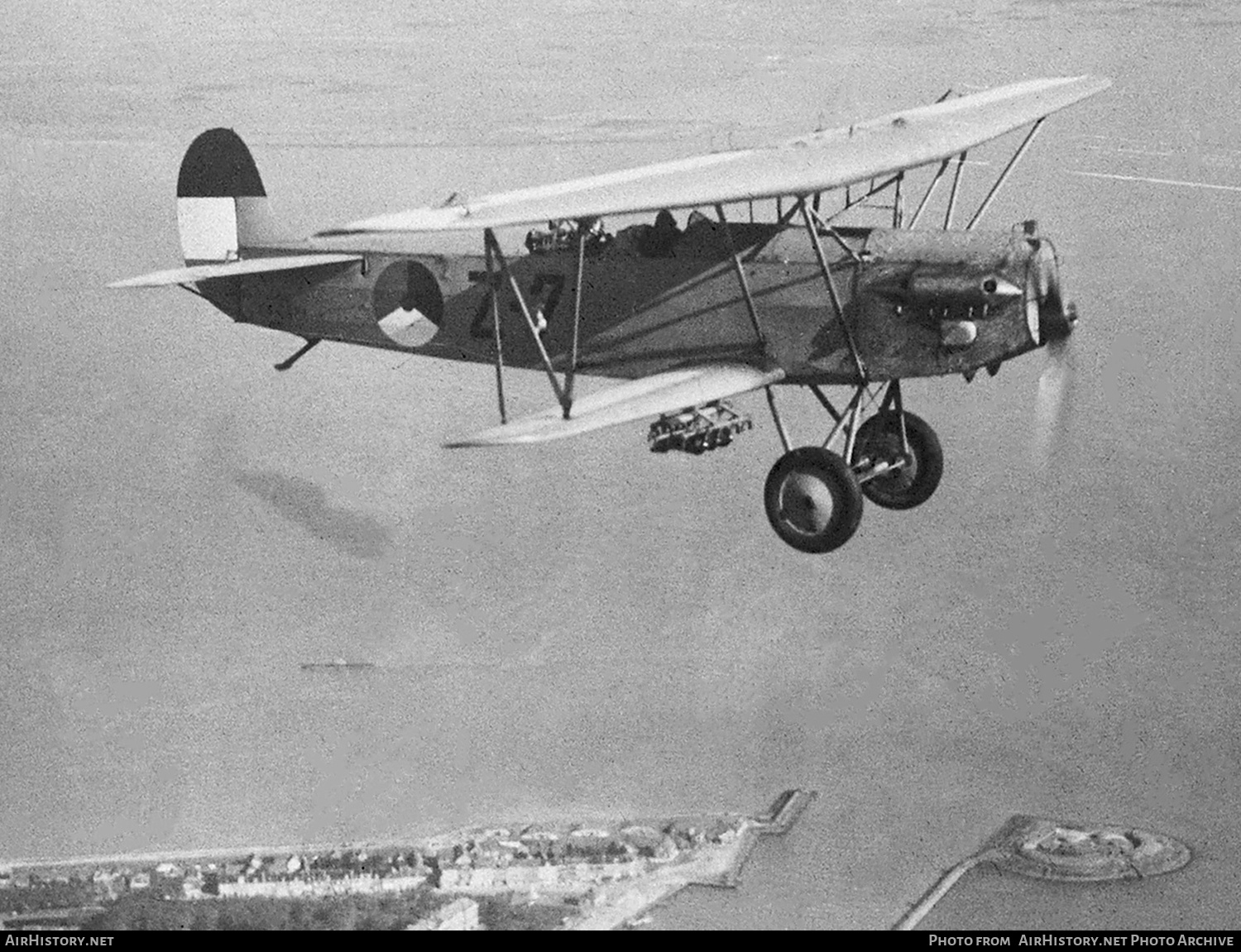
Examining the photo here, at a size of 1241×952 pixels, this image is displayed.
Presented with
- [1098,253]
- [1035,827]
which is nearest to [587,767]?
[1035,827]

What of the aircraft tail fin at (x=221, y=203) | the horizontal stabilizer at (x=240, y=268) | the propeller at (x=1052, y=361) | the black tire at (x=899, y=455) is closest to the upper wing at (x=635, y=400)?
the black tire at (x=899, y=455)

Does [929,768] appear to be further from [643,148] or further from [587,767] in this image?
[643,148]

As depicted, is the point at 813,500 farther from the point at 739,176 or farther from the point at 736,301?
the point at 739,176

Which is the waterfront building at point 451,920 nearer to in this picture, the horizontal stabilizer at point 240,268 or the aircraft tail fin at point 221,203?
the aircraft tail fin at point 221,203

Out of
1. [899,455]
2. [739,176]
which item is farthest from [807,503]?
[739,176]

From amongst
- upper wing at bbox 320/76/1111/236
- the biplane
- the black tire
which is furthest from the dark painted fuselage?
the black tire

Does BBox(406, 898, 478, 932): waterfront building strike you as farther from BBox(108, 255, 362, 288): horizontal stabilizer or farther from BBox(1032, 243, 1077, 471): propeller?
BBox(1032, 243, 1077, 471): propeller
